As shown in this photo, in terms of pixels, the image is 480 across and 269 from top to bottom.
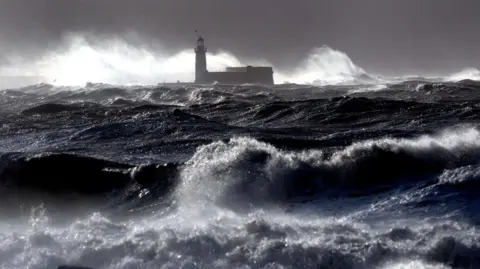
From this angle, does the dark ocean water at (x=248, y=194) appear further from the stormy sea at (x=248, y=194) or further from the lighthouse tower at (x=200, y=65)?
the lighthouse tower at (x=200, y=65)

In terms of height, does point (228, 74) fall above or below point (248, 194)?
above

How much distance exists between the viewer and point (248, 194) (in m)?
13.8

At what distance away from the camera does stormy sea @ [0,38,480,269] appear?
10.2 m

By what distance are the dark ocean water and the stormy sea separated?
0.11ft

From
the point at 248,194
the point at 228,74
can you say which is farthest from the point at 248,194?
the point at 228,74

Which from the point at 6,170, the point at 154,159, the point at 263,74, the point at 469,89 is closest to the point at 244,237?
the point at 154,159

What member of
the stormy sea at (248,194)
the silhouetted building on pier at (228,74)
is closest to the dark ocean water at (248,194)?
the stormy sea at (248,194)

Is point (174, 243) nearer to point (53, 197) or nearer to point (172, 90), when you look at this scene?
point (53, 197)

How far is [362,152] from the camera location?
625 inches

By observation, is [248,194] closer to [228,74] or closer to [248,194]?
[248,194]

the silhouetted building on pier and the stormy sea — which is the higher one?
the silhouetted building on pier

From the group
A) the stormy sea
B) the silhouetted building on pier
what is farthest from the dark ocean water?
the silhouetted building on pier

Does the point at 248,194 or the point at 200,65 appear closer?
the point at 248,194

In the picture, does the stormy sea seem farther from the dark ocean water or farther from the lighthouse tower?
the lighthouse tower
